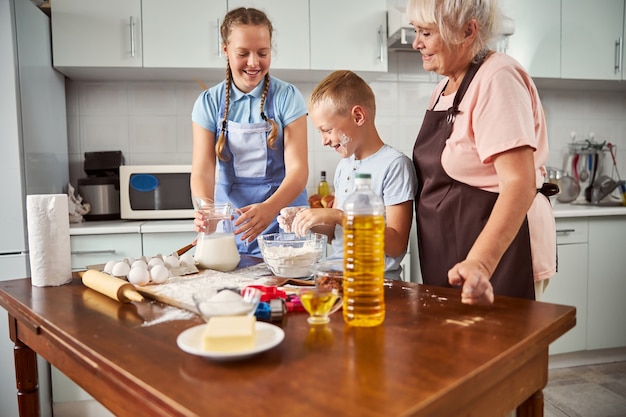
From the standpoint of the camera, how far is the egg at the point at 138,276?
1188 millimetres

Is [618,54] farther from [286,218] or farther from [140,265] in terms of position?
[140,265]

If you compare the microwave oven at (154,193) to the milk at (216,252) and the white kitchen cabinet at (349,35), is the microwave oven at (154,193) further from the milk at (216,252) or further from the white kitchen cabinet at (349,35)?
the milk at (216,252)

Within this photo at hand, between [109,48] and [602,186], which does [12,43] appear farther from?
[602,186]

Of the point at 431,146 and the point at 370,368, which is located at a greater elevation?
the point at 431,146

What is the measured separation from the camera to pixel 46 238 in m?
1.25

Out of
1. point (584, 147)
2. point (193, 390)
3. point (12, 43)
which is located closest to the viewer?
point (193, 390)

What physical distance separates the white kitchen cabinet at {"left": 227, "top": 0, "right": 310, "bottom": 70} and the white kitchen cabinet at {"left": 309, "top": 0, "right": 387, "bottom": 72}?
43 millimetres

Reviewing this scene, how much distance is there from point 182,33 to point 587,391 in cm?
267

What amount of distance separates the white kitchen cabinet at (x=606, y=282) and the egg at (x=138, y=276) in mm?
2561

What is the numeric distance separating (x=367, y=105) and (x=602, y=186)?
244 centimetres

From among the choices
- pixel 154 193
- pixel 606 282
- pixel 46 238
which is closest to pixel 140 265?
pixel 46 238

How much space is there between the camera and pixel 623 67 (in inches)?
127

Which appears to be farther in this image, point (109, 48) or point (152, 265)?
point (109, 48)

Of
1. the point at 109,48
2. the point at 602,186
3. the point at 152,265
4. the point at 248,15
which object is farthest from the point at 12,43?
the point at 602,186
